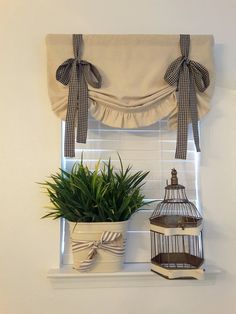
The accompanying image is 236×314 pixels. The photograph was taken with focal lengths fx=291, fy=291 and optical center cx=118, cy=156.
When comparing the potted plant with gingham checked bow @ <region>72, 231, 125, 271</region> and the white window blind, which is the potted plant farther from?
the white window blind

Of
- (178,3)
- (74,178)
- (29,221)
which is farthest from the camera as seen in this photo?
(178,3)

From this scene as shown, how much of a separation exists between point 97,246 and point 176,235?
0.32 meters

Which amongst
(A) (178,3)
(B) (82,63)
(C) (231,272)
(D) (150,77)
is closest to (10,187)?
(B) (82,63)

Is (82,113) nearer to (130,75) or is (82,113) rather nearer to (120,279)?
(130,75)

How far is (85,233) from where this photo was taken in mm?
1211

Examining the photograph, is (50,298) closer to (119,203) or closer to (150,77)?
(119,203)

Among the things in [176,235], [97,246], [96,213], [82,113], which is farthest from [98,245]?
[82,113]

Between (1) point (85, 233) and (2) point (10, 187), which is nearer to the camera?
(1) point (85, 233)

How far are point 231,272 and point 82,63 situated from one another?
3.78ft

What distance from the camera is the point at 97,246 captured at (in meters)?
1.20

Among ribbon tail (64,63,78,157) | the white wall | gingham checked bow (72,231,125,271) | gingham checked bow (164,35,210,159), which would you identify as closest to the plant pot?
gingham checked bow (72,231,125,271)

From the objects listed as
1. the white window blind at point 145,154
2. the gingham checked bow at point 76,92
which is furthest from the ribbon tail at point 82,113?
the white window blind at point 145,154

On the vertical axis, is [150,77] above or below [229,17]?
below

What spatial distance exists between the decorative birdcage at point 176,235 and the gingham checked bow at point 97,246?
16cm
